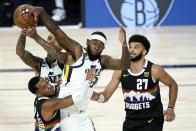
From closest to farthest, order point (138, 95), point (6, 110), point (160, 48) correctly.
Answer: point (138, 95) → point (6, 110) → point (160, 48)

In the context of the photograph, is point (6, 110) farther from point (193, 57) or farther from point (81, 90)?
point (193, 57)

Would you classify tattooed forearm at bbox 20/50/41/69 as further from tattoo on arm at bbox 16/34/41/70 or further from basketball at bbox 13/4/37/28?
basketball at bbox 13/4/37/28

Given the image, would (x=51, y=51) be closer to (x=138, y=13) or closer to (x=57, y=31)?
(x=57, y=31)

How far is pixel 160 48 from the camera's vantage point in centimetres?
1079

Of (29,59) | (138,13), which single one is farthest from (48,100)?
(138,13)

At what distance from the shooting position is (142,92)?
4.82 m

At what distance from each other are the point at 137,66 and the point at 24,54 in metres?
1.19

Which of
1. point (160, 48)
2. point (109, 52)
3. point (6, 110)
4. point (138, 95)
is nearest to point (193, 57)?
point (160, 48)

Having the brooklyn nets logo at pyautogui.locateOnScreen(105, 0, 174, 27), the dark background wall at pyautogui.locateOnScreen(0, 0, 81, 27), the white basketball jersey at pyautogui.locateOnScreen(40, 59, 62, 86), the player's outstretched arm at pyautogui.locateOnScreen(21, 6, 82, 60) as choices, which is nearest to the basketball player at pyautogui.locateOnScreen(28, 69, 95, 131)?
the player's outstretched arm at pyautogui.locateOnScreen(21, 6, 82, 60)

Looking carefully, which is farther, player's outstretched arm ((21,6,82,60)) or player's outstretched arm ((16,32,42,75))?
player's outstretched arm ((16,32,42,75))

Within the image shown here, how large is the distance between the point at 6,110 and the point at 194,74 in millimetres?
3544

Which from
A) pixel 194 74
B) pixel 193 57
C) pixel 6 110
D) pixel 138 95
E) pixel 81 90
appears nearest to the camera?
pixel 81 90

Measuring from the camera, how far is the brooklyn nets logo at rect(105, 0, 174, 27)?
42.7 ft

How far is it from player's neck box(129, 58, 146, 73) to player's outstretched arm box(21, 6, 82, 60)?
0.76m
